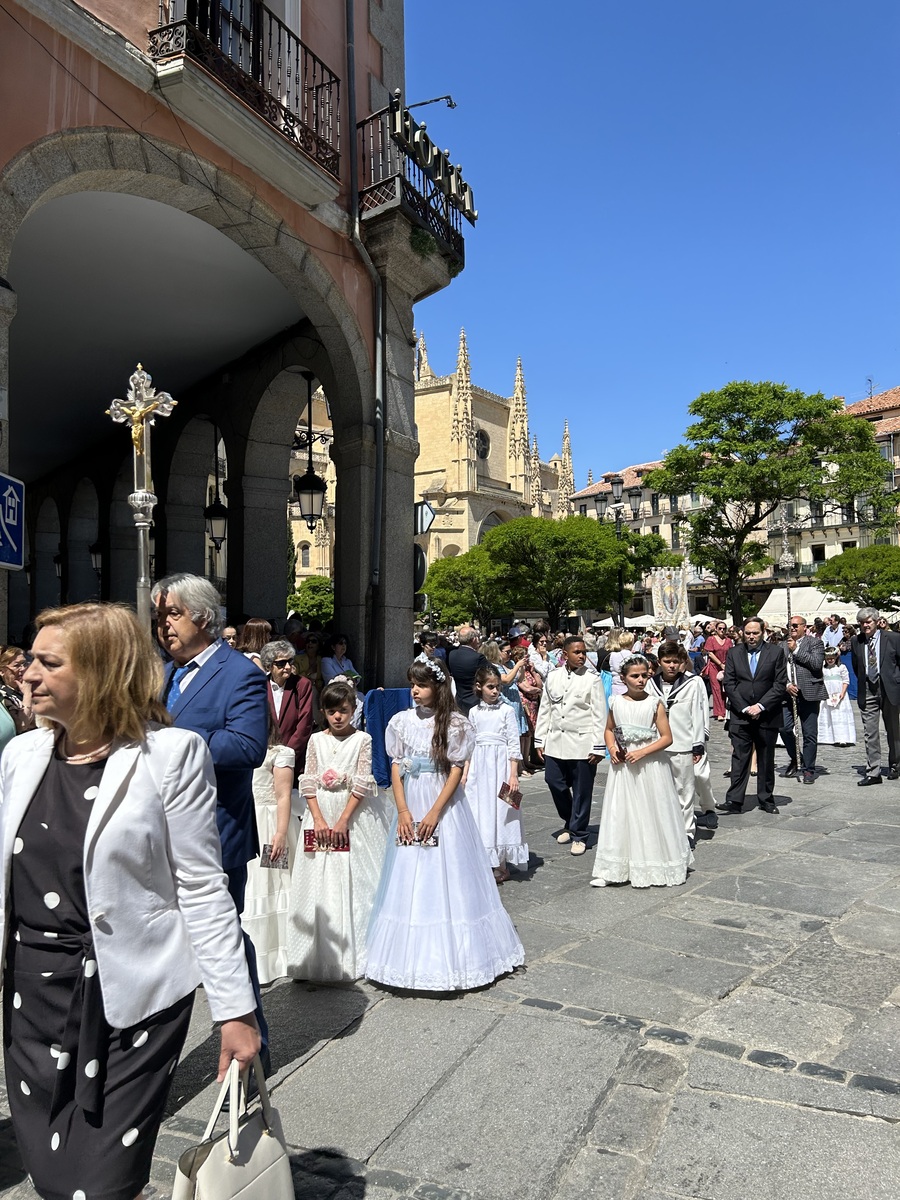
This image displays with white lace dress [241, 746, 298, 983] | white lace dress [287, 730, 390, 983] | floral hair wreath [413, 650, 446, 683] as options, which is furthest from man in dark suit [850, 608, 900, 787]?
white lace dress [241, 746, 298, 983]

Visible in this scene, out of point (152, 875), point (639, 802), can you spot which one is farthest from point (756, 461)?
point (152, 875)

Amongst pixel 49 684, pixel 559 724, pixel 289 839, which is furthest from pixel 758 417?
pixel 49 684

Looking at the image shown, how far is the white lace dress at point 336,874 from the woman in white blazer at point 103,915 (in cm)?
254

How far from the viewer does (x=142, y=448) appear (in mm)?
6277

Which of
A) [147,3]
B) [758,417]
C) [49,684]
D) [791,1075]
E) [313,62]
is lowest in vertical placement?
A: [791,1075]

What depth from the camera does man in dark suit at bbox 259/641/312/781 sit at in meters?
6.00

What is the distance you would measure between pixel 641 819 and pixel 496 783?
4.01 feet

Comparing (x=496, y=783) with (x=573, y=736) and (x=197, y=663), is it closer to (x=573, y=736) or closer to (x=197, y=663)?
(x=573, y=736)

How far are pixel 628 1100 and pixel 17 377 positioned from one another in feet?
41.1

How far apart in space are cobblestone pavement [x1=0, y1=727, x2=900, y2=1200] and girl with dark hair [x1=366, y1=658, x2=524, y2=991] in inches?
4.7

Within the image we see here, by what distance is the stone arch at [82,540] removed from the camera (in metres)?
17.0

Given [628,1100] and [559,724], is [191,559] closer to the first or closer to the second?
[559,724]

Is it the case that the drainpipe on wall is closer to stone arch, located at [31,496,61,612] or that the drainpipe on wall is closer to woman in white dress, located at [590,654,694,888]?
woman in white dress, located at [590,654,694,888]

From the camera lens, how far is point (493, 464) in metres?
87.7
